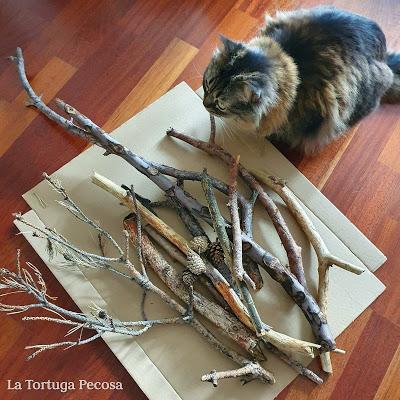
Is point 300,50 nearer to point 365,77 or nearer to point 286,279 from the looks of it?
point 365,77

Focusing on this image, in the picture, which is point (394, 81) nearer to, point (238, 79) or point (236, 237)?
point (238, 79)

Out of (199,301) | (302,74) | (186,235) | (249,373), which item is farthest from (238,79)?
(249,373)

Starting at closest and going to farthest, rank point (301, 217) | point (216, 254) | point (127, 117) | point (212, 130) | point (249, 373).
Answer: point (249, 373)
point (216, 254)
point (301, 217)
point (212, 130)
point (127, 117)

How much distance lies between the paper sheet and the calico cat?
24 centimetres

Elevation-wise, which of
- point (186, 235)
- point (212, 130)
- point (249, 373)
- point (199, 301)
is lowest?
point (249, 373)

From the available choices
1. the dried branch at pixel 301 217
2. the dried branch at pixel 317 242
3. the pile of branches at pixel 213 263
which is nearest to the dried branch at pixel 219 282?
the pile of branches at pixel 213 263

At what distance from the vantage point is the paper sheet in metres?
1.33

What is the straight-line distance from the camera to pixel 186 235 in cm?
148

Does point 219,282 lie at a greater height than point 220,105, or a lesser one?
lesser

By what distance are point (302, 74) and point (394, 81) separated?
442 mm

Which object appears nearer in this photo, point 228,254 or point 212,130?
point 228,254

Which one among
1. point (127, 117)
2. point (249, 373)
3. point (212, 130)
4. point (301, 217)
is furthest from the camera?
point (127, 117)

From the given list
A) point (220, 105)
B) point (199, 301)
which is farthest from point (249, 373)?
point (220, 105)

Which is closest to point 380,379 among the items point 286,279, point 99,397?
point 286,279
